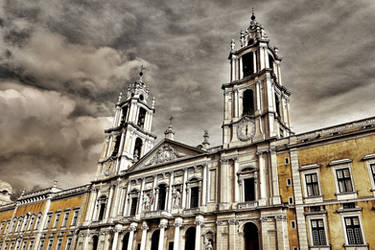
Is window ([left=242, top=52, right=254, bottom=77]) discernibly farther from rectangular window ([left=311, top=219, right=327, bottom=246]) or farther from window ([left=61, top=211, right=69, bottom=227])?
window ([left=61, top=211, right=69, bottom=227])

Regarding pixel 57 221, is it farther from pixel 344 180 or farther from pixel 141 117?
pixel 344 180

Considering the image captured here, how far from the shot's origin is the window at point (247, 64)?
3469 cm

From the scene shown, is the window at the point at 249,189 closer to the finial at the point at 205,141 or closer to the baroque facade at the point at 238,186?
the baroque facade at the point at 238,186

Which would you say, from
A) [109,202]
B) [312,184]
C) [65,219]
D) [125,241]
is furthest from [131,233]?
[312,184]

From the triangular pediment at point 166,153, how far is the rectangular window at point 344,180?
1305cm

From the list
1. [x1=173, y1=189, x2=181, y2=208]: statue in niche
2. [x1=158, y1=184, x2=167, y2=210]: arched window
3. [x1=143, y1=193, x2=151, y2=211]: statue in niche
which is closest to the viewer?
[x1=173, y1=189, x2=181, y2=208]: statue in niche

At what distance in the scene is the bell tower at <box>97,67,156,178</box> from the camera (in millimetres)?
39922

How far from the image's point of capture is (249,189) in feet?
86.6

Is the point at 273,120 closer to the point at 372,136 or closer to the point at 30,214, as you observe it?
the point at 372,136

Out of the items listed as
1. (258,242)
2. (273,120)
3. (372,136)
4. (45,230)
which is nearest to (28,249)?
(45,230)

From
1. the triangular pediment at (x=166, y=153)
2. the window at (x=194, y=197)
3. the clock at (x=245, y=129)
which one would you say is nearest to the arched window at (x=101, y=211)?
the triangular pediment at (x=166, y=153)

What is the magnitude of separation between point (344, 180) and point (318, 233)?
4.29 m

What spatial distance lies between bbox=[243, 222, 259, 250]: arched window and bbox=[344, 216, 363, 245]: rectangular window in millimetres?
6894

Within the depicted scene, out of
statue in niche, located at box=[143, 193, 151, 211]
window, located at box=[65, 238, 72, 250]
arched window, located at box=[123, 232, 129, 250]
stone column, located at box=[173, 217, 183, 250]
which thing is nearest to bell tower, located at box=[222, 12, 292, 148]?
stone column, located at box=[173, 217, 183, 250]
